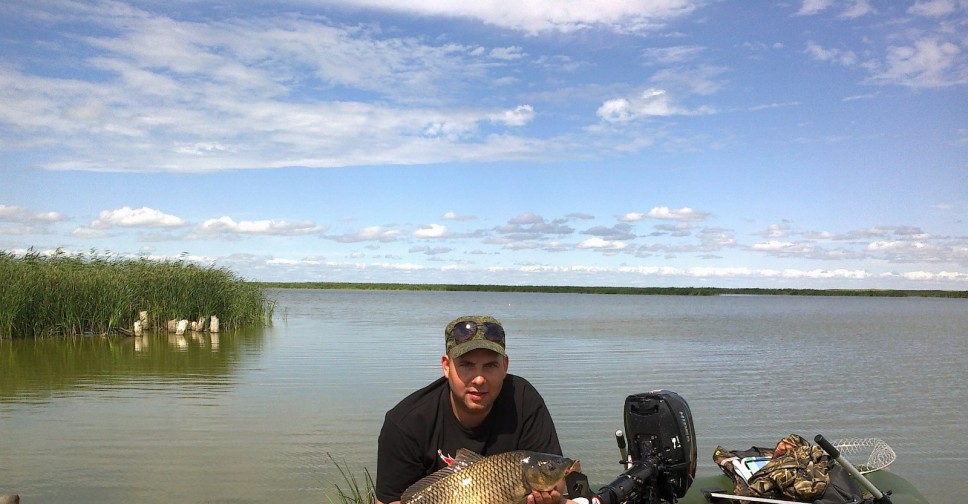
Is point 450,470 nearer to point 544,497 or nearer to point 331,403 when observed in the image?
point 544,497

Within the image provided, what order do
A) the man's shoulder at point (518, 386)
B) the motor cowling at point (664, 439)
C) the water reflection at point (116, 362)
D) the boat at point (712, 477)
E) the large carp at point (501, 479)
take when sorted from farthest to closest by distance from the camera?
the water reflection at point (116, 362) → the motor cowling at point (664, 439) → the boat at point (712, 477) → the man's shoulder at point (518, 386) → the large carp at point (501, 479)

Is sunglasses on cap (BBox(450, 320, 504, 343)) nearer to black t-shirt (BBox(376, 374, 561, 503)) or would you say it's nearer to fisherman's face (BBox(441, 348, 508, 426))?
fisherman's face (BBox(441, 348, 508, 426))

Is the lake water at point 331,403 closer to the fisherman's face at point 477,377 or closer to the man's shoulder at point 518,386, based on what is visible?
the man's shoulder at point 518,386

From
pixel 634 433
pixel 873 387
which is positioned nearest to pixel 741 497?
pixel 634 433

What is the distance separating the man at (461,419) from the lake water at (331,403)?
3.98 meters

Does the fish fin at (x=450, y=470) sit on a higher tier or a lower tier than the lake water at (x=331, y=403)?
higher

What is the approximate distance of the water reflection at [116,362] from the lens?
1338 centimetres

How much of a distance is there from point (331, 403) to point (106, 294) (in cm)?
1343

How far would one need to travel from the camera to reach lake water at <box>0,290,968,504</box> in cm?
770

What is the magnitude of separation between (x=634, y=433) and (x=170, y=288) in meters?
22.0

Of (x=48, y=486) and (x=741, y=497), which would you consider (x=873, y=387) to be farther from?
(x=48, y=486)

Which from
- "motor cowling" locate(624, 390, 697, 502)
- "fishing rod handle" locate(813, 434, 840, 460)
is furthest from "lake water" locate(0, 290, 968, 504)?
"fishing rod handle" locate(813, 434, 840, 460)

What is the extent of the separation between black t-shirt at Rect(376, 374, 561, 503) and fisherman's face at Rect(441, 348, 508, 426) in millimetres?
146

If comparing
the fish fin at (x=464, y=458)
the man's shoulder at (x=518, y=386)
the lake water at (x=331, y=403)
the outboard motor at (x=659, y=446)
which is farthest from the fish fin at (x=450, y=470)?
the lake water at (x=331, y=403)
